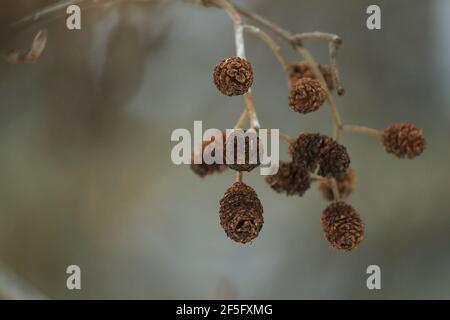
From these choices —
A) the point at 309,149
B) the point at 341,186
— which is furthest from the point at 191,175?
the point at 309,149

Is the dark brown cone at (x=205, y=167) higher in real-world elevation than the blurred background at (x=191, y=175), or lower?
lower

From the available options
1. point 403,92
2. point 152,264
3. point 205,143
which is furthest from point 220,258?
point 205,143

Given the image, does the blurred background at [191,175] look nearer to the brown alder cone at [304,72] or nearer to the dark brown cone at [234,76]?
the brown alder cone at [304,72]

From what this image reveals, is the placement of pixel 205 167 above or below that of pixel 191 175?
below

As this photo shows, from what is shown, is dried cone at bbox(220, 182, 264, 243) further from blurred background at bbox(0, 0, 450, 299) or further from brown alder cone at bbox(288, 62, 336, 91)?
blurred background at bbox(0, 0, 450, 299)

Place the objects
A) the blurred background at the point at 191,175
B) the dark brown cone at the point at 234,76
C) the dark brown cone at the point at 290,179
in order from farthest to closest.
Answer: the blurred background at the point at 191,175 → the dark brown cone at the point at 290,179 → the dark brown cone at the point at 234,76

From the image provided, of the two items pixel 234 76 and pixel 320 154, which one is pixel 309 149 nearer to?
pixel 320 154

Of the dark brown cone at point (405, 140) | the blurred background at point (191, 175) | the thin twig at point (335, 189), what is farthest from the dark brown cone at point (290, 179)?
the blurred background at point (191, 175)

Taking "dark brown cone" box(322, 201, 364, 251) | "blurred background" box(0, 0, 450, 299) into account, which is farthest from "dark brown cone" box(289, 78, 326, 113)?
"blurred background" box(0, 0, 450, 299)
